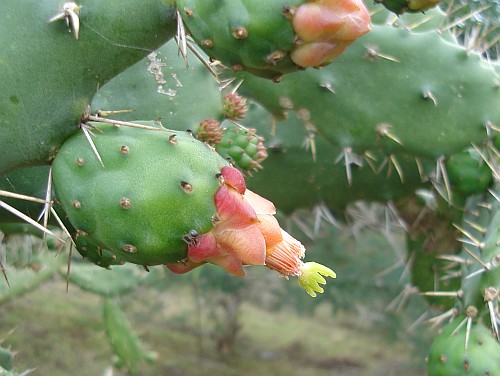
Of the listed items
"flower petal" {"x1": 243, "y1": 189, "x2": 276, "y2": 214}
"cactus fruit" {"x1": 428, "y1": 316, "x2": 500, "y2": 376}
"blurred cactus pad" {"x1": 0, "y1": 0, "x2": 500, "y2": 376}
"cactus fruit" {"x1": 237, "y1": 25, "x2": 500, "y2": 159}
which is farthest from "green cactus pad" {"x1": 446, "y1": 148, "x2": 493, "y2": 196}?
"flower petal" {"x1": 243, "y1": 189, "x2": 276, "y2": 214}

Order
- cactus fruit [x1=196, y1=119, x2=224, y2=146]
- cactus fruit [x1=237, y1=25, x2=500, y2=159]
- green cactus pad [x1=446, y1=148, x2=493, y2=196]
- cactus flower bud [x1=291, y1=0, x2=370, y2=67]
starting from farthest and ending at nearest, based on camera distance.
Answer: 1. green cactus pad [x1=446, y1=148, x2=493, y2=196]
2. cactus fruit [x1=237, y1=25, x2=500, y2=159]
3. cactus fruit [x1=196, y1=119, x2=224, y2=146]
4. cactus flower bud [x1=291, y1=0, x2=370, y2=67]

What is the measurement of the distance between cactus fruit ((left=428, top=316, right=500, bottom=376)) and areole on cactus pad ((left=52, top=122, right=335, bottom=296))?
3.05 feet

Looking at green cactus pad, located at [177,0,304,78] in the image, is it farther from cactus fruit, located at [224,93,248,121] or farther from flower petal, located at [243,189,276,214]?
cactus fruit, located at [224,93,248,121]

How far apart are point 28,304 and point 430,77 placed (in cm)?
558

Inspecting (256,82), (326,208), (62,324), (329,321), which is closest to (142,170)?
(256,82)

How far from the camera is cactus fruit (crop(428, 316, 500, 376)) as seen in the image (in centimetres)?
176

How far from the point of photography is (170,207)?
0.95m

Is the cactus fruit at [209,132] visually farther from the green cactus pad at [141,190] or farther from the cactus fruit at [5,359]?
the cactus fruit at [5,359]

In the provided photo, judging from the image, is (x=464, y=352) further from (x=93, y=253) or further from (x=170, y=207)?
(x=170, y=207)

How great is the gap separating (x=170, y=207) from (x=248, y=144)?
555 millimetres

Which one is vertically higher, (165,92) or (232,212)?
(232,212)

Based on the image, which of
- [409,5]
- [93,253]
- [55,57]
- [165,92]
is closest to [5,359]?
[93,253]

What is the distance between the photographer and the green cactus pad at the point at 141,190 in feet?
3.13

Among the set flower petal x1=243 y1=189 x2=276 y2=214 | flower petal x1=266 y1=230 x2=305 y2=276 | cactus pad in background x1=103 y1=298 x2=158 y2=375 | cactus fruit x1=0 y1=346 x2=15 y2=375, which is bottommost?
cactus pad in background x1=103 y1=298 x2=158 y2=375
